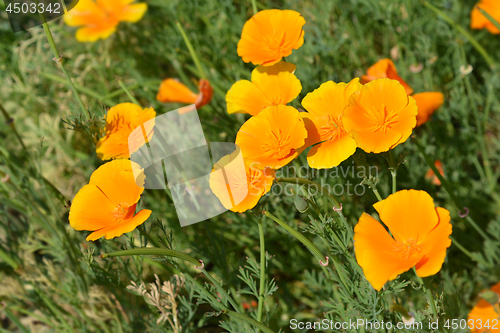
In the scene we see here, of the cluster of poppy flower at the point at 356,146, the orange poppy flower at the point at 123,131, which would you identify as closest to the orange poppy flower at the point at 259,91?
the cluster of poppy flower at the point at 356,146

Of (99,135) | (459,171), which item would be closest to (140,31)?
(99,135)

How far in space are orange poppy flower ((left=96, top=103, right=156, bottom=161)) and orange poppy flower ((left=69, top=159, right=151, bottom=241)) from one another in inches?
2.8

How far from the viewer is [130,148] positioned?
107 cm

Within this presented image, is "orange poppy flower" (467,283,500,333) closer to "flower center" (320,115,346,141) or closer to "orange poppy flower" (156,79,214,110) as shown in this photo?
"flower center" (320,115,346,141)

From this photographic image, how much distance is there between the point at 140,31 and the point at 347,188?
66.9 inches

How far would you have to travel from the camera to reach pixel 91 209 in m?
0.98

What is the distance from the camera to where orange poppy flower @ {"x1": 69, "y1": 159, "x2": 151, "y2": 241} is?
3.18 feet

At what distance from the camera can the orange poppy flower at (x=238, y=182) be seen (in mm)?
926

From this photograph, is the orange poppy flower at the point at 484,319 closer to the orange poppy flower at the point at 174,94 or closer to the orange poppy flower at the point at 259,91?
the orange poppy flower at the point at 259,91

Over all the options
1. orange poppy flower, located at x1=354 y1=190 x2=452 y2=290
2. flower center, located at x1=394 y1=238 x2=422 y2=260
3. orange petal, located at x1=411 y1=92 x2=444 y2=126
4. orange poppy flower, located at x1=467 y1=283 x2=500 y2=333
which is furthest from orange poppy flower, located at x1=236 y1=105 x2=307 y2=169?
orange poppy flower, located at x1=467 y1=283 x2=500 y2=333

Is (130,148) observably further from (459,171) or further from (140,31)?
(140,31)

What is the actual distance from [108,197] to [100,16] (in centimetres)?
149

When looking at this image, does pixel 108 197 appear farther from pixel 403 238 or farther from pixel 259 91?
pixel 403 238

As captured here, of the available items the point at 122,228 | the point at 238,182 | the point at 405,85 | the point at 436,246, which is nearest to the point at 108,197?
the point at 122,228
